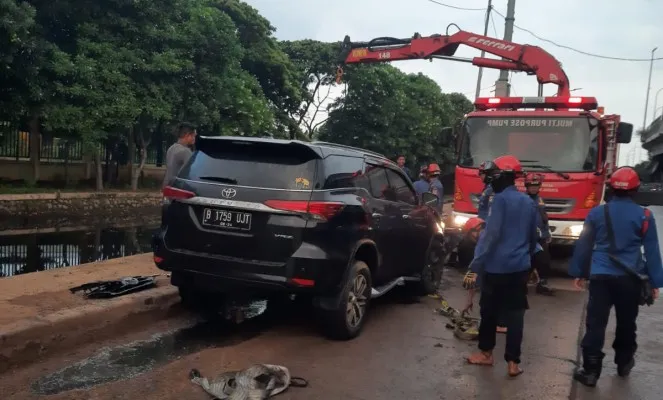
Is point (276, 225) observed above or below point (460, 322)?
above

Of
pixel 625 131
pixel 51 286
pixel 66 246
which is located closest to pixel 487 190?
pixel 625 131

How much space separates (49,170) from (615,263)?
1963cm

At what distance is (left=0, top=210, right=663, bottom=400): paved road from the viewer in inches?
170

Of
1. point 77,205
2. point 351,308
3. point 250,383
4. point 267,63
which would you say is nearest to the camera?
point 250,383

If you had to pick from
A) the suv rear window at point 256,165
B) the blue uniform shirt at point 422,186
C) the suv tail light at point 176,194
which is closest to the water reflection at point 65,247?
the suv tail light at point 176,194

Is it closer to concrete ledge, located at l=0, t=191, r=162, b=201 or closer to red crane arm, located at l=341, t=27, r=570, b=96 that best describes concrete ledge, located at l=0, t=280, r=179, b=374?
red crane arm, located at l=341, t=27, r=570, b=96

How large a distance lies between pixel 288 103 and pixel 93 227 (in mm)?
17472

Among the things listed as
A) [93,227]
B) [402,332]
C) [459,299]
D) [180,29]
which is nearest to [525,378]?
[402,332]

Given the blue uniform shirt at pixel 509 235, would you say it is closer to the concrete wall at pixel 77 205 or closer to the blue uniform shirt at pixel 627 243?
the blue uniform shirt at pixel 627 243

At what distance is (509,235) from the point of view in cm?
469

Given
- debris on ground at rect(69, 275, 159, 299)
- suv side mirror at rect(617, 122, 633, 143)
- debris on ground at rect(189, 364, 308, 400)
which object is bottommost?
debris on ground at rect(189, 364, 308, 400)

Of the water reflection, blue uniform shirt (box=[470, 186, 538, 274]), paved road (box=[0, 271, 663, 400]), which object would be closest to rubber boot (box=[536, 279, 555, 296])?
paved road (box=[0, 271, 663, 400])

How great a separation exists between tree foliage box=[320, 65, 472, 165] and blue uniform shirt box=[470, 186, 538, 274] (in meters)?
25.8

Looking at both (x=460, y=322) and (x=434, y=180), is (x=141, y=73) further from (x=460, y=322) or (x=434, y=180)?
(x=460, y=322)
